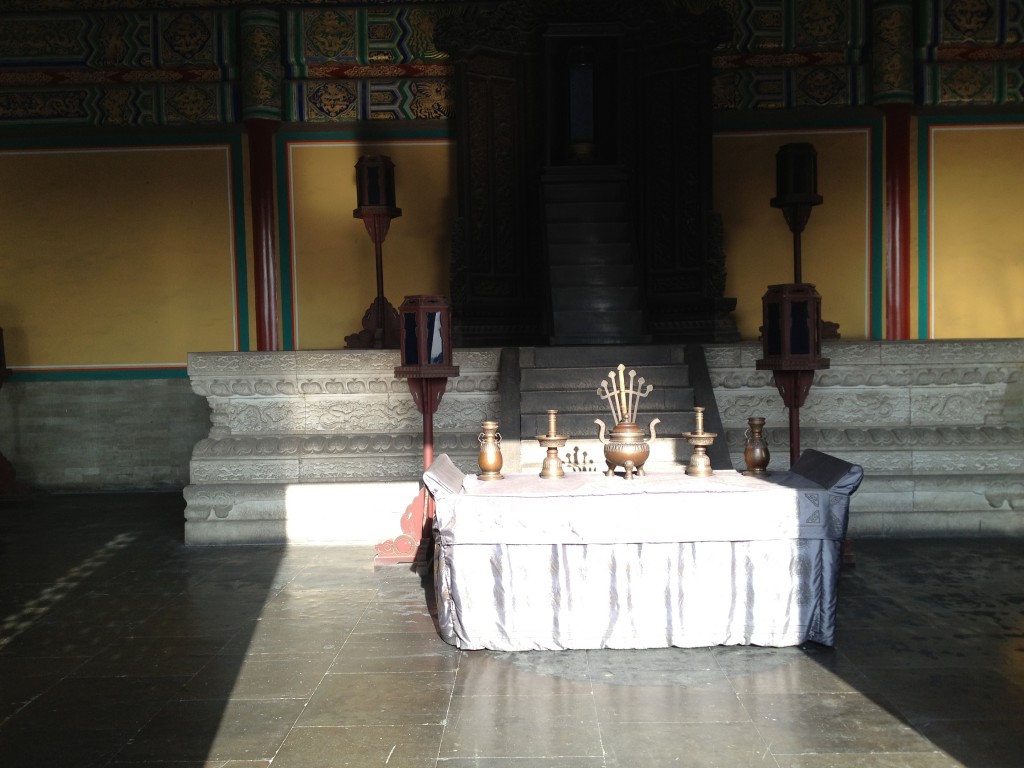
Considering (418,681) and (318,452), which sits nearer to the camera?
(418,681)

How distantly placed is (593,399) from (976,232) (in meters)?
4.46

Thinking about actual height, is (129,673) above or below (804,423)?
below

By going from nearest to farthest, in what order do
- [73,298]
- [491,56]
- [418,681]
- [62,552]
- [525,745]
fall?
[525,745]
[418,681]
[62,552]
[491,56]
[73,298]

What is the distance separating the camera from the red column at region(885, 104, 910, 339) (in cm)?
768

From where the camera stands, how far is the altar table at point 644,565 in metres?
3.37

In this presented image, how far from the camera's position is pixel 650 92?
7266 mm

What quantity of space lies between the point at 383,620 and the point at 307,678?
0.69 m

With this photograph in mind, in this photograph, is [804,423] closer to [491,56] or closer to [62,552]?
[491,56]

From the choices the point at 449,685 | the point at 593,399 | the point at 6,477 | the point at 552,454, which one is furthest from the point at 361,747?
the point at 6,477

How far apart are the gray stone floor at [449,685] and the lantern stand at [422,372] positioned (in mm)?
287

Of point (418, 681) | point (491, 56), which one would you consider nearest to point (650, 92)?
point (491, 56)

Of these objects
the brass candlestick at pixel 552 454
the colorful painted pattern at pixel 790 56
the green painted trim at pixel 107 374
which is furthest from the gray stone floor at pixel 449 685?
the colorful painted pattern at pixel 790 56

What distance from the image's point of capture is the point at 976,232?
795cm

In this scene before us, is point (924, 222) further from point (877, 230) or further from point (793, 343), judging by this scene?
point (793, 343)
